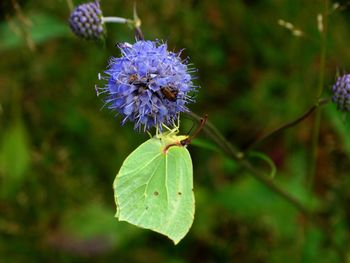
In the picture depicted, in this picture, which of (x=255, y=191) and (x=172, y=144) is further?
(x=255, y=191)

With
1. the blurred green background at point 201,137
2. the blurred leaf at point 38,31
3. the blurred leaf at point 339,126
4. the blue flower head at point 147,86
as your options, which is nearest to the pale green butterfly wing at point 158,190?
the blue flower head at point 147,86

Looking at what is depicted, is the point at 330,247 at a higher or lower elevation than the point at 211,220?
higher

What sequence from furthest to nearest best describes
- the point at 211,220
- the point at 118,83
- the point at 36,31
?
the point at 36,31, the point at 211,220, the point at 118,83

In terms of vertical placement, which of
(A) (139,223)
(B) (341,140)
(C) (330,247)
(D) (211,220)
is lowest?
(D) (211,220)

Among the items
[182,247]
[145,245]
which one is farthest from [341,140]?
[145,245]

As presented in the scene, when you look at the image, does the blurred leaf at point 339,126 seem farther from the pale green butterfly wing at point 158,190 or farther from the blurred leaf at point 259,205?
the pale green butterfly wing at point 158,190

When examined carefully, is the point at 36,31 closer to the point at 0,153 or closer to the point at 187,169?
the point at 0,153
